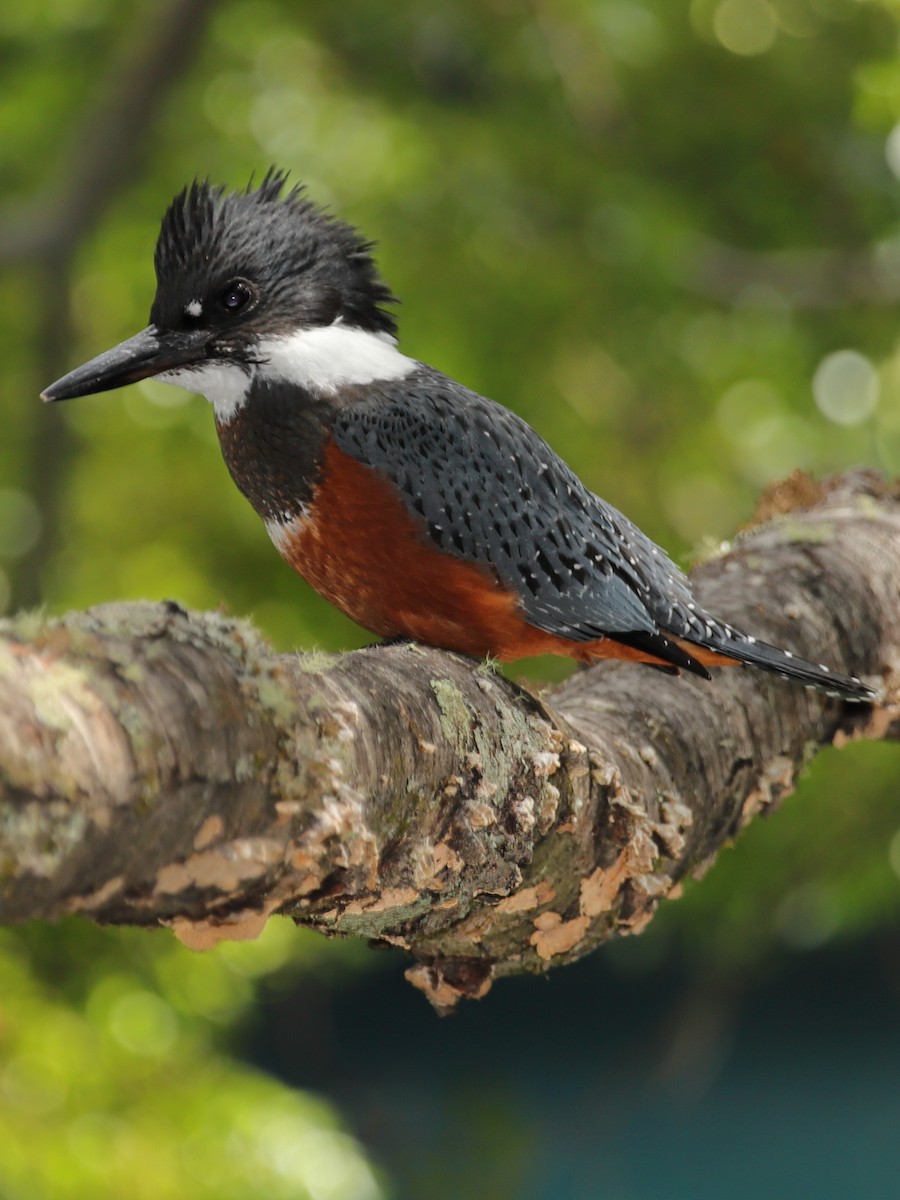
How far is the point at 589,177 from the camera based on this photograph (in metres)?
5.45

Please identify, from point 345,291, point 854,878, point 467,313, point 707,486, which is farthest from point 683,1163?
point 345,291

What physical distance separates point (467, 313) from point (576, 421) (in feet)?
2.50

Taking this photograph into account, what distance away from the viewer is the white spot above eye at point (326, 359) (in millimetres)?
2246

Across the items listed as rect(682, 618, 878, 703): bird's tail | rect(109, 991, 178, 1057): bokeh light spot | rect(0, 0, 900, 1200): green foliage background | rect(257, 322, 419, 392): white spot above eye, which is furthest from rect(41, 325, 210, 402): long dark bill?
rect(109, 991, 178, 1057): bokeh light spot

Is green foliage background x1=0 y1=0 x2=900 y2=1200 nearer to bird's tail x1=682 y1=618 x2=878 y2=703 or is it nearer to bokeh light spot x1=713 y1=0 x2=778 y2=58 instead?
bokeh light spot x1=713 y1=0 x2=778 y2=58

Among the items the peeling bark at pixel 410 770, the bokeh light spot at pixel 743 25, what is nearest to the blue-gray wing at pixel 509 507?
the peeling bark at pixel 410 770

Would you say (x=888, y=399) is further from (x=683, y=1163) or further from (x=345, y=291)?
(x=683, y=1163)

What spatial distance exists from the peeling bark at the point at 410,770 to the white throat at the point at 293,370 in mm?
660

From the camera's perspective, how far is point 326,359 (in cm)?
229

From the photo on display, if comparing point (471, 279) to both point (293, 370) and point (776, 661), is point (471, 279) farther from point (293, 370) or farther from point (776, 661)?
point (776, 661)

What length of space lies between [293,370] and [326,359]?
72 mm

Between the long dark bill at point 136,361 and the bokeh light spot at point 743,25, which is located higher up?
the bokeh light spot at point 743,25

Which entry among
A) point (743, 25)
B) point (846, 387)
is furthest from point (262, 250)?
point (846, 387)

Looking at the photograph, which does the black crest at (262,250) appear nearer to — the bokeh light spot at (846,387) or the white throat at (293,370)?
the white throat at (293,370)
